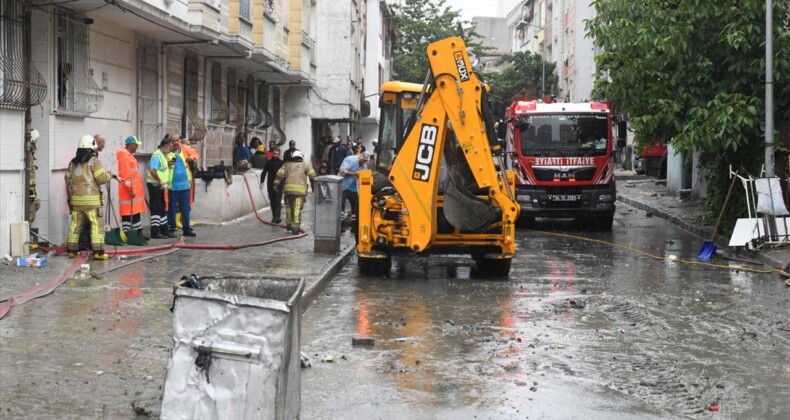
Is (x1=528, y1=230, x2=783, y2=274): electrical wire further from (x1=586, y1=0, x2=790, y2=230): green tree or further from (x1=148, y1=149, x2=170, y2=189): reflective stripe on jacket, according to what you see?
(x1=148, y1=149, x2=170, y2=189): reflective stripe on jacket

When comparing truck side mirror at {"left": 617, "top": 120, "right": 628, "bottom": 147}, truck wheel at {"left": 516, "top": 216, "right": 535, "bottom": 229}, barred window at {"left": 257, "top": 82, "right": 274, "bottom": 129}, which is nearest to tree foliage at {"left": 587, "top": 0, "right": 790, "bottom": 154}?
truck side mirror at {"left": 617, "top": 120, "right": 628, "bottom": 147}

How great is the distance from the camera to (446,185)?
550 inches

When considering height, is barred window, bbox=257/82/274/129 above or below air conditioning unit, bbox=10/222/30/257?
above

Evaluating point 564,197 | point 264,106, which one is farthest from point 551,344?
point 264,106

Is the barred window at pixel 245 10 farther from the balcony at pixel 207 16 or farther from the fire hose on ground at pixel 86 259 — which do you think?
the fire hose on ground at pixel 86 259

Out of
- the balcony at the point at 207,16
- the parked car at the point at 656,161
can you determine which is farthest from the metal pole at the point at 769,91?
the parked car at the point at 656,161

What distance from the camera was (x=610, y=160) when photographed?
75.1ft

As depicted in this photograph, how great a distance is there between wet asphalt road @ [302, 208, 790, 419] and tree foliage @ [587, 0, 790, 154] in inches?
151

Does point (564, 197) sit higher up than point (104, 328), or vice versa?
point (564, 197)

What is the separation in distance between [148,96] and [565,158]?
8.98 meters

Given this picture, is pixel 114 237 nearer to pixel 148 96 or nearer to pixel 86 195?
pixel 86 195

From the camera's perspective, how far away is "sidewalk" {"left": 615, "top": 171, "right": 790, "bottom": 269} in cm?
1667

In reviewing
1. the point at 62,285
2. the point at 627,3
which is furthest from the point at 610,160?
the point at 62,285

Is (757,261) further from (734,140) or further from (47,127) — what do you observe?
(47,127)
